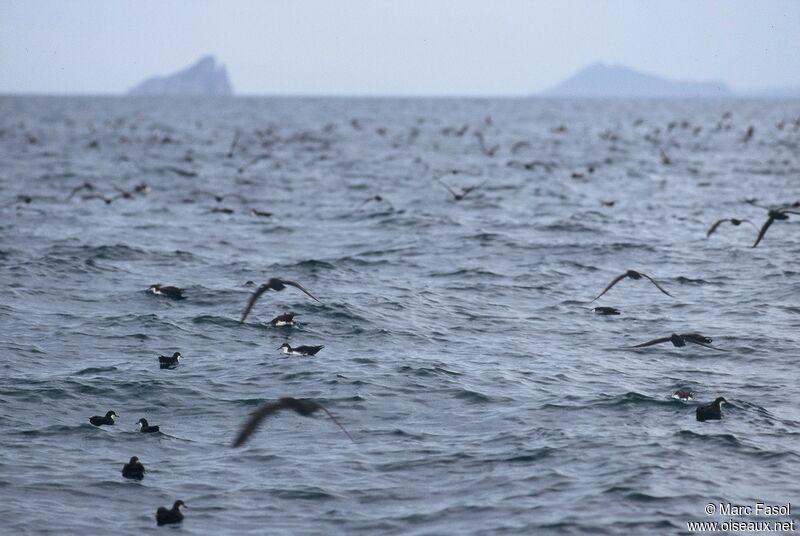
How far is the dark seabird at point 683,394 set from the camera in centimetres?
1457

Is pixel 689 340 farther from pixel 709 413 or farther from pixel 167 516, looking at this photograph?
pixel 167 516

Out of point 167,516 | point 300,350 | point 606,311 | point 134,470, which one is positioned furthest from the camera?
point 606,311

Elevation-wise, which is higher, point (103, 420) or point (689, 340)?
point (689, 340)

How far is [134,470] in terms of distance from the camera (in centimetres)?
1191

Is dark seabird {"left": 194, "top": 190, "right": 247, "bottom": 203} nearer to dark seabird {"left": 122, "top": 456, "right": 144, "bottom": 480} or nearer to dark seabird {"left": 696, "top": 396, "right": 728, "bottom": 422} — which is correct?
dark seabird {"left": 122, "top": 456, "right": 144, "bottom": 480}

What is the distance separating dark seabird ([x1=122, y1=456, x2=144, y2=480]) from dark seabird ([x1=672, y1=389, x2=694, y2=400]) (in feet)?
24.4

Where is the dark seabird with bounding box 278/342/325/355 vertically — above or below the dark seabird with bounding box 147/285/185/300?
above

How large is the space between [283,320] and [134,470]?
7425 mm

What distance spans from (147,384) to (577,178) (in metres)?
36.0

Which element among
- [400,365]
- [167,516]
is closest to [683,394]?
[400,365]

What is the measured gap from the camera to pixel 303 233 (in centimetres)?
3150

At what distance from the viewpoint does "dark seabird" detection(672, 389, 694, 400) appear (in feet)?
47.8

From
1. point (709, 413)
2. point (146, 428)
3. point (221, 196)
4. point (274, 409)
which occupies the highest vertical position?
point (274, 409)

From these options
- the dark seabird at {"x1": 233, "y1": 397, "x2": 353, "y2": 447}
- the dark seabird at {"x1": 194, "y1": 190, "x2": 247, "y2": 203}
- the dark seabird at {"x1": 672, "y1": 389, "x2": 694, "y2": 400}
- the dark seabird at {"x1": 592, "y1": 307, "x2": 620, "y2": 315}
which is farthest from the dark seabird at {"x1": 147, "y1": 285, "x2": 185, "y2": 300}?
the dark seabird at {"x1": 194, "y1": 190, "x2": 247, "y2": 203}
